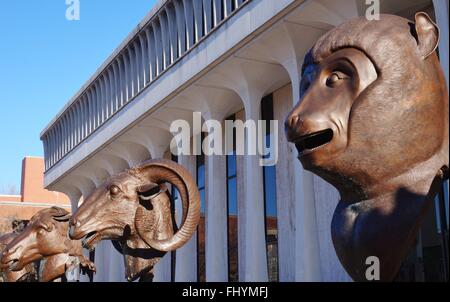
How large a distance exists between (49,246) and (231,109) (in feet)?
55.1

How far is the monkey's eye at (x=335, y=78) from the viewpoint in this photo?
3.13 metres

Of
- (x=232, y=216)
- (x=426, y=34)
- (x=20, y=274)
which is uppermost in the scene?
(x=232, y=216)

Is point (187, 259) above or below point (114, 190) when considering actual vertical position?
above

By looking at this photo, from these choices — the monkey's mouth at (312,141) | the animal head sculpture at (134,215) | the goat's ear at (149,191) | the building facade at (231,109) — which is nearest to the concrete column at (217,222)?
the building facade at (231,109)

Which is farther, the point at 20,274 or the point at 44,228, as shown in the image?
the point at 20,274

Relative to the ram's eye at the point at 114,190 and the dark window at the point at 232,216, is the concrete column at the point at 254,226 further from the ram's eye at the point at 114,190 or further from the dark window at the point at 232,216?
the ram's eye at the point at 114,190

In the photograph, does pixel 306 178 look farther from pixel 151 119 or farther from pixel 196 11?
pixel 151 119

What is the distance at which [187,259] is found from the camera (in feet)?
78.8

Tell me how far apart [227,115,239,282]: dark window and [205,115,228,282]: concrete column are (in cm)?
20

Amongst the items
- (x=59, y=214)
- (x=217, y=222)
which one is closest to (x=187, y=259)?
(x=217, y=222)

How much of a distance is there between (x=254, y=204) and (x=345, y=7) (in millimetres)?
7182

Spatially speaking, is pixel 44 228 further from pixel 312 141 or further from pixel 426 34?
pixel 426 34

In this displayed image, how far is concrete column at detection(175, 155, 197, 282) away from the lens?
23.6m

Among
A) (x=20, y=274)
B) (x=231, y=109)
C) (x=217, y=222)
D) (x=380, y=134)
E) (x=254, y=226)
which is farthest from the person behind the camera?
(x=231, y=109)
